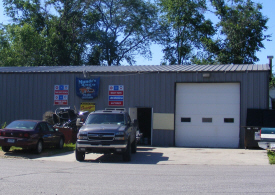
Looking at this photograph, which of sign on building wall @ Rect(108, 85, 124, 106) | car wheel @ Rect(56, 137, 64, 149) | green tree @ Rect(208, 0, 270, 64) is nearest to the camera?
car wheel @ Rect(56, 137, 64, 149)

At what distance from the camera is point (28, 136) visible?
15.3 meters

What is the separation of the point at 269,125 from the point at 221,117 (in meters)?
2.88

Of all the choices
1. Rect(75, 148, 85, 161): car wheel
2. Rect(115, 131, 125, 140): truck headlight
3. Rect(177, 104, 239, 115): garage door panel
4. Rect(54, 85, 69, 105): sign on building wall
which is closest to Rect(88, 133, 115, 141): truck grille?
Rect(115, 131, 125, 140): truck headlight

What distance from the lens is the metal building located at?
2112 centimetres

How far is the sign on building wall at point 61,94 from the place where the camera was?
76.8 feet

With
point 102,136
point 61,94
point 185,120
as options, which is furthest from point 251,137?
point 61,94

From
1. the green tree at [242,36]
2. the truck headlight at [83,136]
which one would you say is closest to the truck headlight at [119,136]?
the truck headlight at [83,136]

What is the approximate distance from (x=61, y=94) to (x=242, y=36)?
77.4 feet

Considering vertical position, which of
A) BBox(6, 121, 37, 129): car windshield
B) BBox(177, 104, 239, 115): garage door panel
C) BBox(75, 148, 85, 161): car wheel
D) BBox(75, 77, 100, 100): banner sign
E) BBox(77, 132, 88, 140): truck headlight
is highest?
BBox(75, 77, 100, 100): banner sign

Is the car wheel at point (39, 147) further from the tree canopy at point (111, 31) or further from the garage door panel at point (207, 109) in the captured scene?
the tree canopy at point (111, 31)

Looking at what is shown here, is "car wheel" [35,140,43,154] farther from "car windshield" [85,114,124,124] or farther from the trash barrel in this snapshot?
the trash barrel

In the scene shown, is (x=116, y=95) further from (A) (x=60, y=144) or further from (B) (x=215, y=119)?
(B) (x=215, y=119)

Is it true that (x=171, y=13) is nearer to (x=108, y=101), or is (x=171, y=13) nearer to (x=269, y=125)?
(x=108, y=101)

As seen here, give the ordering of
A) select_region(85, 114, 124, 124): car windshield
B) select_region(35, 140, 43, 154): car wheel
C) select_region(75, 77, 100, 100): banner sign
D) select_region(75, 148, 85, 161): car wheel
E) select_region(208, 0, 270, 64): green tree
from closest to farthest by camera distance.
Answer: select_region(75, 148, 85, 161): car wheel, select_region(85, 114, 124, 124): car windshield, select_region(35, 140, 43, 154): car wheel, select_region(75, 77, 100, 100): banner sign, select_region(208, 0, 270, 64): green tree
